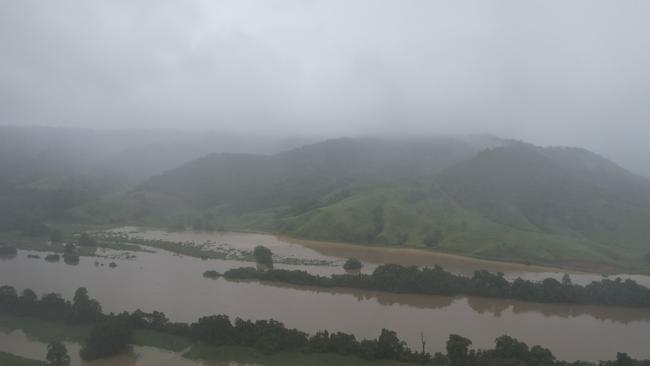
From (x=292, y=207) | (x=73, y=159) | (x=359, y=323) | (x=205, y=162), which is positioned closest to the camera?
(x=359, y=323)

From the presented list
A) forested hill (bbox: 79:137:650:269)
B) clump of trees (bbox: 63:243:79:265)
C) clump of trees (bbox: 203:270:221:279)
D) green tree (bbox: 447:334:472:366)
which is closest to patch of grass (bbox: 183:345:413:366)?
green tree (bbox: 447:334:472:366)

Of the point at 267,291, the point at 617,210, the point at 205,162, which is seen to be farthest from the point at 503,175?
the point at 205,162

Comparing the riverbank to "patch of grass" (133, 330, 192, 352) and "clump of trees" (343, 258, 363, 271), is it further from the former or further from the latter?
"patch of grass" (133, 330, 192, 352)

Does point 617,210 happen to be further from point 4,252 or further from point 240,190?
point 4,252

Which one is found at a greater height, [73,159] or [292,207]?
[73,159]

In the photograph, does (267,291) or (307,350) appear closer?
(307,350)

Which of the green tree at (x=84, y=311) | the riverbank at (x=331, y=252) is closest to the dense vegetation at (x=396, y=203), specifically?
the riverbank at (x=331, y=252)

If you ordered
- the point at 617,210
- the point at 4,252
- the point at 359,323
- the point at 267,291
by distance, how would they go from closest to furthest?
the point at 359,323 → the point at 267,291 → the point at 4,252 → the point at 617,210

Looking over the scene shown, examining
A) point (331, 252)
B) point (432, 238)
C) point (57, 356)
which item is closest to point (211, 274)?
point (331, 252)
